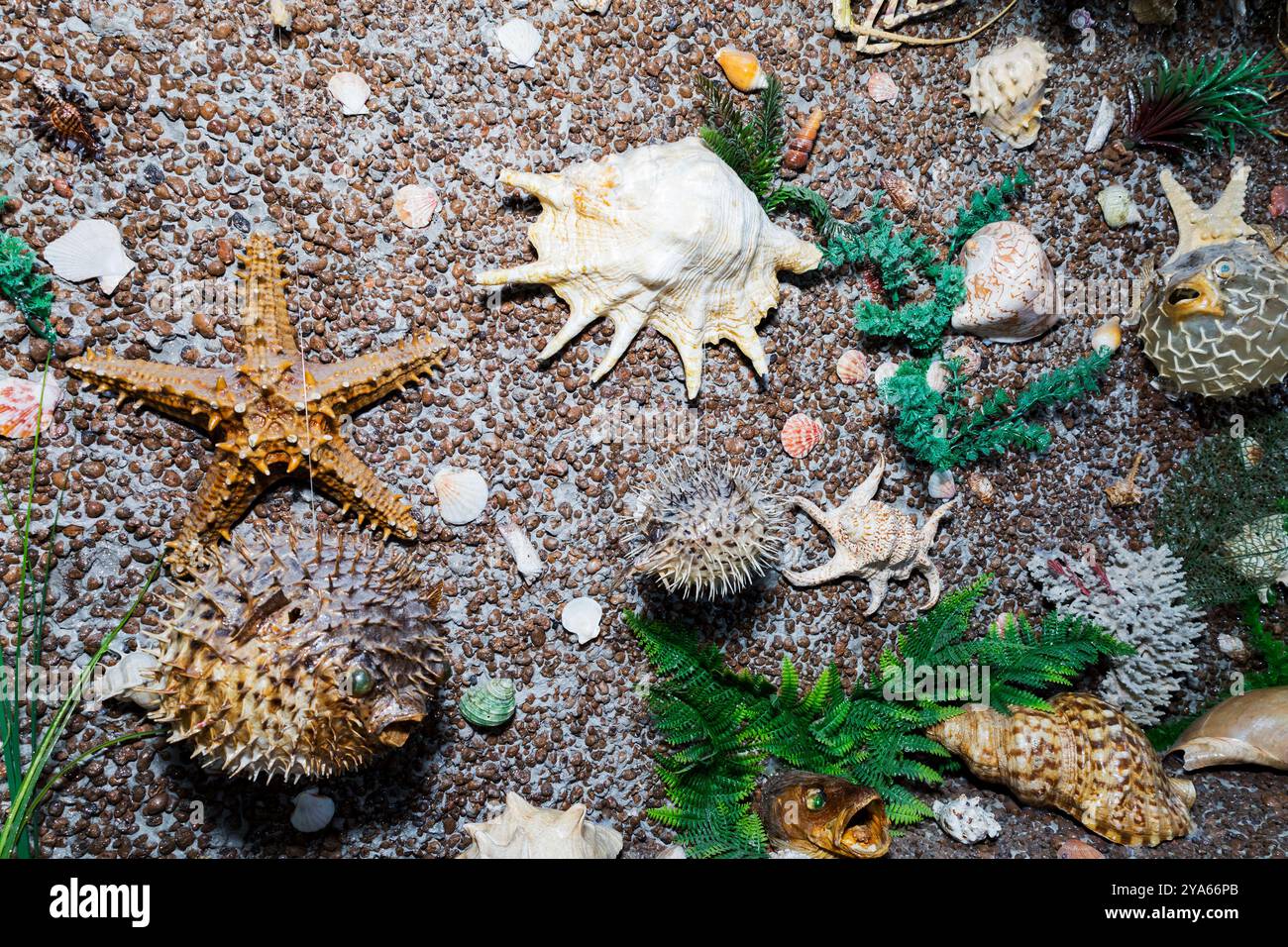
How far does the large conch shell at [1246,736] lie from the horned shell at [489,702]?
255 centimetres

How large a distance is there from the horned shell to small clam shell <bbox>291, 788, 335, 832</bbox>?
55cm

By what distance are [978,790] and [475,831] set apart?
1.85 m

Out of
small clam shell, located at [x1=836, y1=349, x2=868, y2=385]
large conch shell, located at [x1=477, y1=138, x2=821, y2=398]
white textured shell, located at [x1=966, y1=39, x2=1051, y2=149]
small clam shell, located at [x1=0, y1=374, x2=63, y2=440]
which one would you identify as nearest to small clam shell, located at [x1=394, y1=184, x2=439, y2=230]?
large conch shell, located at [x1=477, y1=138, x2=821, y2=398]

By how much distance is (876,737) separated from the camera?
3.12 metres

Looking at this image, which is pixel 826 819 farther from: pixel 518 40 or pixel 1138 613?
pixel 518 40

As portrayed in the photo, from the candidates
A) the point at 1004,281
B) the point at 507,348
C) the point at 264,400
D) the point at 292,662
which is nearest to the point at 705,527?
the point at 507,348

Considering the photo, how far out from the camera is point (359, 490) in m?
2.73

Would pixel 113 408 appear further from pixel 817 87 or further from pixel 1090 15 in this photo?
pixel 1090 15

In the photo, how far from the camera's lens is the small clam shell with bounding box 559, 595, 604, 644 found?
10.0 ft

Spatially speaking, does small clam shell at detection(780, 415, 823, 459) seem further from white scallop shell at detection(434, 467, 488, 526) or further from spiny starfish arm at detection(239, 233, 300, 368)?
spiny starfish arm at detection(239, 233, 300, 368)

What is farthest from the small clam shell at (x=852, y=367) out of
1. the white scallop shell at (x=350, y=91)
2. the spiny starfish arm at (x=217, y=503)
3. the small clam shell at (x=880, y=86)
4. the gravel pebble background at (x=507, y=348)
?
the spiny starfish arm at (x=217, y=503)

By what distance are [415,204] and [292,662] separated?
1.51 meters

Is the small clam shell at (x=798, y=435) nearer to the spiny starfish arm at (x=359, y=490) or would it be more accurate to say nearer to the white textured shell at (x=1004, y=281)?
the white textured shell at (x=1004, y=281)

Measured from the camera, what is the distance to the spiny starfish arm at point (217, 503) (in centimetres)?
262
